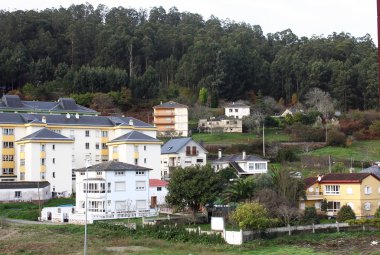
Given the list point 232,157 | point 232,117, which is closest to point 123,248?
point 232,157

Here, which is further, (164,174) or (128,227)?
(164,174)

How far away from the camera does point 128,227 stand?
126 ft

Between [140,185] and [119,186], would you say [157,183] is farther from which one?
[119,186]

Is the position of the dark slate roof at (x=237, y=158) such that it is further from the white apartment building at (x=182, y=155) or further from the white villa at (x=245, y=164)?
the white apartment building at (x=182, y=155)

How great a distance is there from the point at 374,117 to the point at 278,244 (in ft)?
137

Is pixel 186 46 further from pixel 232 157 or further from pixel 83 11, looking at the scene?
pixel 232 157

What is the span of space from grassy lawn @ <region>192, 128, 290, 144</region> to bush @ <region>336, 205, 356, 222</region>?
25.8 m

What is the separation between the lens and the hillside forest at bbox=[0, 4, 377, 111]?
265ft

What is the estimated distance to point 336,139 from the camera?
6556 centimetres

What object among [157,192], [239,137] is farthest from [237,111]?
[157,192]

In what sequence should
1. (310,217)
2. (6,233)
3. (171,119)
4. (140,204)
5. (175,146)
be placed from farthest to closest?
(171,119) < (175,146) < (140,204) < (310,217) < (6,233)

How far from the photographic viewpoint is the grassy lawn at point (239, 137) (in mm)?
68312

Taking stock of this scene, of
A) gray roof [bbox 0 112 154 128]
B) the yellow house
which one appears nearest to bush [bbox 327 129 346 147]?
gray roof [bbox 0 112 154 128]

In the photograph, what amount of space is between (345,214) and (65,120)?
2731cm
